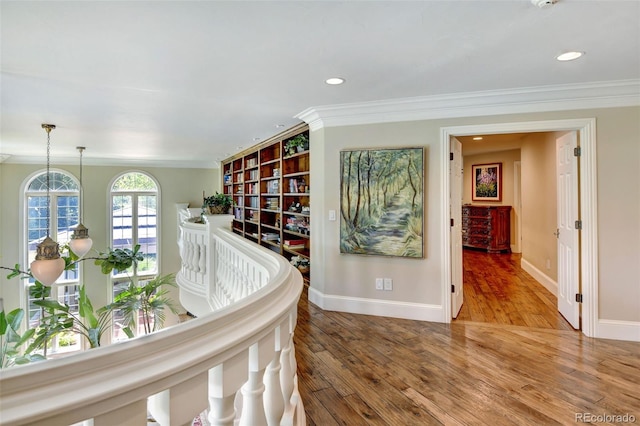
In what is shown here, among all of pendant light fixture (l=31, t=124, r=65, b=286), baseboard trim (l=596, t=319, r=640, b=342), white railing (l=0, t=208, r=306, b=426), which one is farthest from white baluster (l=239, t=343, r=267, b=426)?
pendant light fixture (l=31, t=124, r=65, b=286)

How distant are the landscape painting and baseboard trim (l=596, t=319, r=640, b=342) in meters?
1.57

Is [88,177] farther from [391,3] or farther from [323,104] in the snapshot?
[391,3]

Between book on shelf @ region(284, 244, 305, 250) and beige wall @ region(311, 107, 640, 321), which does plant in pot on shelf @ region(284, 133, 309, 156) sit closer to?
beige wall @ region(311, 107, 640, 321)

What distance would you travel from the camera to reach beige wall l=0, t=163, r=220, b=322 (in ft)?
22.3

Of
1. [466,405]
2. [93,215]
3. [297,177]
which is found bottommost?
[466,405]

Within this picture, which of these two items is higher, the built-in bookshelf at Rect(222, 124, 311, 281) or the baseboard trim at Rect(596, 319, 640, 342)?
the built-in bookshelf at Rect(222, 124, 311, 281)

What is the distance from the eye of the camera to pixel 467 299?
151 inches

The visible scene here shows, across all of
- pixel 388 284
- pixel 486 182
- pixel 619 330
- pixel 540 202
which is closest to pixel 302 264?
pixel 388 284

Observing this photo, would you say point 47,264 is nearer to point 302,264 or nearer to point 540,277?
point 302,264

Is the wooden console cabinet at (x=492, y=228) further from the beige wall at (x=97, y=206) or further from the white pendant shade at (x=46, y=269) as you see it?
the white pendant shade at (x=46, y=269)

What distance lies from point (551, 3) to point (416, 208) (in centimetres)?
189

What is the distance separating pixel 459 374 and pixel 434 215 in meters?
1.45

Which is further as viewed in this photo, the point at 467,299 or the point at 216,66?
the point at 467,299

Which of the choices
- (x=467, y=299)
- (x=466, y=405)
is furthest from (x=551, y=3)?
(x=467, y=299)
